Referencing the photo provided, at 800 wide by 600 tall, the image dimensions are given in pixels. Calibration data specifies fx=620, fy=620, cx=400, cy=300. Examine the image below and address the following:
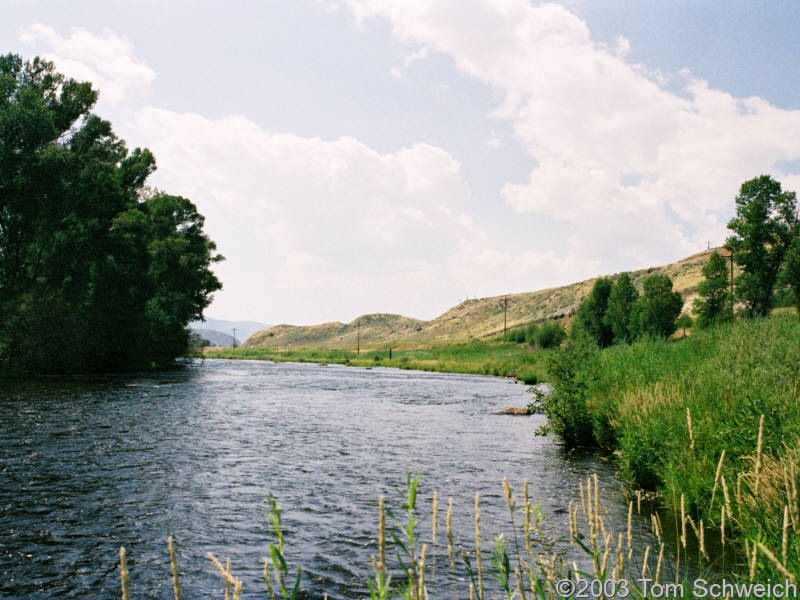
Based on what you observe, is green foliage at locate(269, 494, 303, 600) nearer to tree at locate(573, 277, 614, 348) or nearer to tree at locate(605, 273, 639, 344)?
tree at locate(605, 273, 639, 344)

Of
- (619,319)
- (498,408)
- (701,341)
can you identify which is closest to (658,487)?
(701,341)

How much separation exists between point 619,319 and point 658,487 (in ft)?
220

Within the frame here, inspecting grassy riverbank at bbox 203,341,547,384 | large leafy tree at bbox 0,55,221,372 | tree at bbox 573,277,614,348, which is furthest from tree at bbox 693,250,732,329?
large leafy tree at bbox 0,55,221,372

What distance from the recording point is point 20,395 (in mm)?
32344

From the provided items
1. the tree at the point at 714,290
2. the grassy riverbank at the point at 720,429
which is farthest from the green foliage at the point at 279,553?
the tree at the point at 714,290

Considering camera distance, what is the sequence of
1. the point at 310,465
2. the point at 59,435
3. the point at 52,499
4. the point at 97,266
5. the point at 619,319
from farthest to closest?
the point at 619,319
the point at 97,266
the point at 59,435
the point at 310,465
the point at 52,499

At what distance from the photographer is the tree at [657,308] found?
69.3m

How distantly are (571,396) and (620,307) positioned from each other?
60305 millimetres

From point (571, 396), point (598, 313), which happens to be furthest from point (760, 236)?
point (571, 396)

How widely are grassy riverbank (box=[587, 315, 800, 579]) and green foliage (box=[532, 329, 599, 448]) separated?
51cm

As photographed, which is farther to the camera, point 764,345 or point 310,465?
point 310,465

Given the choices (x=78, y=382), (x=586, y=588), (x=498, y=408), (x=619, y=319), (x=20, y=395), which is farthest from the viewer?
(x=619, y=319)

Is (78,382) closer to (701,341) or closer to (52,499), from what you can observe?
(52,499)

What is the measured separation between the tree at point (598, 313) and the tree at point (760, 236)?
17.7 meters
